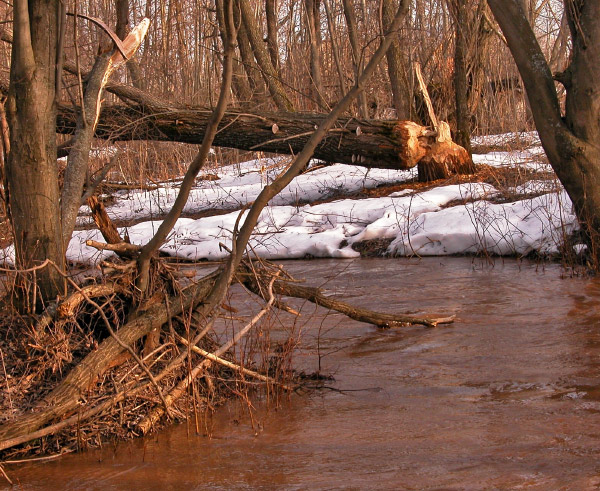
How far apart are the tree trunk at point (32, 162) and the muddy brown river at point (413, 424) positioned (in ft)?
4.24

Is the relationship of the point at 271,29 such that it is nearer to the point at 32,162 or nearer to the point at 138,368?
the point at 32,162

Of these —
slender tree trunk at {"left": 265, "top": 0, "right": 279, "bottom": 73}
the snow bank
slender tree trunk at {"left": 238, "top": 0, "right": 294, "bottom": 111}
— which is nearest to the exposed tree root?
the snow bank

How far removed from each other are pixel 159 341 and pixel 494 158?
33.0 feet

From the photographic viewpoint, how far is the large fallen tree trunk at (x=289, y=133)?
9.39 m

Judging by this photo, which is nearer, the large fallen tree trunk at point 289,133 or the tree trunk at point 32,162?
the tree trunk at point 32,162

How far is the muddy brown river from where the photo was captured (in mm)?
3418

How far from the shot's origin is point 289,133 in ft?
33.7

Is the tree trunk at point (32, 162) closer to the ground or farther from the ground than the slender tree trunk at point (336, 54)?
closer to the ground

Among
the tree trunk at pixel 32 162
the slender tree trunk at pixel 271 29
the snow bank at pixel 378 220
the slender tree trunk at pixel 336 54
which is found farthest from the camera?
the slender tree trunk at pixel 271 29

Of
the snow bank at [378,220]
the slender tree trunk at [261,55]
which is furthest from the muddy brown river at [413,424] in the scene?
the slender tree trunk at [261,55]

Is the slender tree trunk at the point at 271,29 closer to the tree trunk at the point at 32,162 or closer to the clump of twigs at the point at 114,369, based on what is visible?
the tree trunk at the point at 32,162

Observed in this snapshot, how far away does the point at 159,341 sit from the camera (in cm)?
453

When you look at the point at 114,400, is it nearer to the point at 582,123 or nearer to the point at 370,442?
the point at 370,442

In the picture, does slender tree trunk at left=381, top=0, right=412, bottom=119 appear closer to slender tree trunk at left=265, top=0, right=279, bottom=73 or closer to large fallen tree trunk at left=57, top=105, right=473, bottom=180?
large fallen tree trunk at left=57, top=105, right=473, bottom=180
